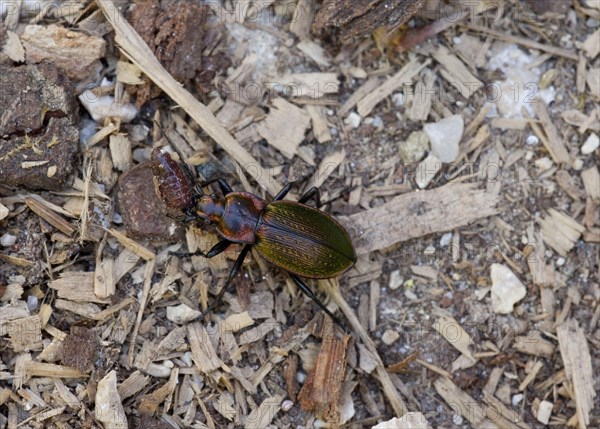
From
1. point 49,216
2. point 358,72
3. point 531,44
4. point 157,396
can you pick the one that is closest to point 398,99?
point 358,72

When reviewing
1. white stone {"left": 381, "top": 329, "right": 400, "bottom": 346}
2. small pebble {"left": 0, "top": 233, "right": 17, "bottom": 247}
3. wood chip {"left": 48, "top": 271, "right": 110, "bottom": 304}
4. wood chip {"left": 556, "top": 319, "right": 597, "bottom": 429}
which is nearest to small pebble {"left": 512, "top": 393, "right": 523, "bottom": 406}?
wood chip {"left": 556, "top": 319, "right": 597, "bottom": 429}

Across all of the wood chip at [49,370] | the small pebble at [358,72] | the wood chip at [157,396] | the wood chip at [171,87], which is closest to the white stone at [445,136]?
the small pebble at [358,72]

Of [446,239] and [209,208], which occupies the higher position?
[209,208]

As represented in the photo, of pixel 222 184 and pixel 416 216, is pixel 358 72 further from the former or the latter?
pixel 222 184

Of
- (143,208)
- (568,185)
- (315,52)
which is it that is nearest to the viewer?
(143,208)

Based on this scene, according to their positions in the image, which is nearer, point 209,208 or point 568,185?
point 209,208

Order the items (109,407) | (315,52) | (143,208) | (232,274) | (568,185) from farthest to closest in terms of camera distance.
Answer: (568,185), (315,52), (232,274), (143,208), (109,407)

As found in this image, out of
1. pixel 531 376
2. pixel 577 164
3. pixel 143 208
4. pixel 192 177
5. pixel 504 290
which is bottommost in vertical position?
pixel 531 376

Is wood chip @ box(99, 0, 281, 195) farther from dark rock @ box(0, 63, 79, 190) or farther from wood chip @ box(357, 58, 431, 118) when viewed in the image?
wood chip @ box(357, 58, 431, 118)
